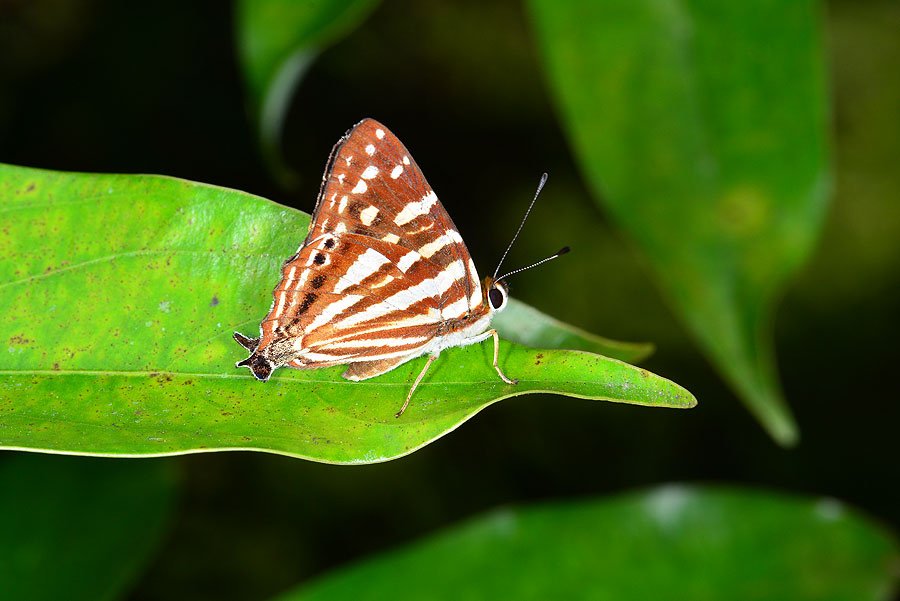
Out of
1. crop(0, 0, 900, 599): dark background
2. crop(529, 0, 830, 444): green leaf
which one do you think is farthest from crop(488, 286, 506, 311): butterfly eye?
crop(0, 0, 900, 599): dark background

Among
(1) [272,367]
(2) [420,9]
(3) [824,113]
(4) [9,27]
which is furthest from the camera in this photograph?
(2) [420,9]

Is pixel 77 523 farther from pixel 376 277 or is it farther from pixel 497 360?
pixel 497 360

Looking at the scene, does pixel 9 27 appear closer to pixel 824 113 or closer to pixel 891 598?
pixel 824 113

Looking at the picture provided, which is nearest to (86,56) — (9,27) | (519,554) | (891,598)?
(9,27)

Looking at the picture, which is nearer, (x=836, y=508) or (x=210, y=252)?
(x=210, y=252)

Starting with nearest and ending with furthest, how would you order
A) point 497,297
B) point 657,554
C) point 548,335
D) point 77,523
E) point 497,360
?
point 497,360 < point 548,335 < point 497,297 < point 77,523 < point 657,554

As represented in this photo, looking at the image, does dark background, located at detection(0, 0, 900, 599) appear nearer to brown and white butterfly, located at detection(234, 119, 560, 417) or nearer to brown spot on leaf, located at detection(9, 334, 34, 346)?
brown and white butterfly, located at detection(234, 119, 560, 417)

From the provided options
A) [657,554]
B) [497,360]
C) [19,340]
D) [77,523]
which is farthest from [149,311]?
[657,554]
